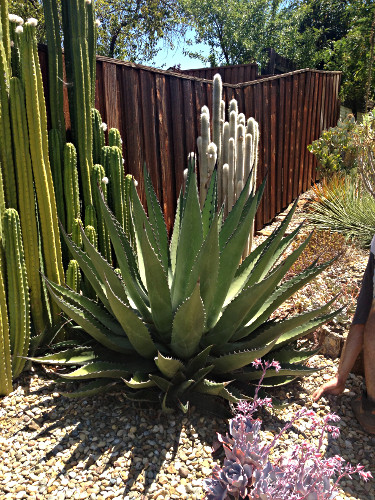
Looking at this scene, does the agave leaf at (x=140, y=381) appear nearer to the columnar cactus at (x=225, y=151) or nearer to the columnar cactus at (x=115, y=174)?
the columnar cactus at (x=115, y=174)

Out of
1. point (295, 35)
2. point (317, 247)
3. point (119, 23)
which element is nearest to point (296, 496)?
point (317, 247)

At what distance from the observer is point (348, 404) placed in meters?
2.62

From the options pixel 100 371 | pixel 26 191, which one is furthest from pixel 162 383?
pixel 26 191

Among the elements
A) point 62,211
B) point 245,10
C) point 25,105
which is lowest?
point 62,211

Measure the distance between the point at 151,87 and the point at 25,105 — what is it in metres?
1.77

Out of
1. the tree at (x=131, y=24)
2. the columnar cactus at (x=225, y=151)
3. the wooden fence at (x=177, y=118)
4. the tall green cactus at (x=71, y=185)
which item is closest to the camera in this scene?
the tall green cactus at (x=71, y=185)

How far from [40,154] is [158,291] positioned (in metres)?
1.11

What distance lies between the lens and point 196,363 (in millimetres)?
2334

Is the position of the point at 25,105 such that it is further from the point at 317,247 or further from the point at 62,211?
the point at 317,247

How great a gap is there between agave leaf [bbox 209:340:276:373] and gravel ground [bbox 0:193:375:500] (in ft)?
0.87

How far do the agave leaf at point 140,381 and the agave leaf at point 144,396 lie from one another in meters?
0.04

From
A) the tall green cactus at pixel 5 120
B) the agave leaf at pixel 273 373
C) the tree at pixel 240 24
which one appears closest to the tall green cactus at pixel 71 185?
the tall green cactus at pixel 5 120

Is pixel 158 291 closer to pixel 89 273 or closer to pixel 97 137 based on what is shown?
pixel 89 273

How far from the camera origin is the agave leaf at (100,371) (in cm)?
218
